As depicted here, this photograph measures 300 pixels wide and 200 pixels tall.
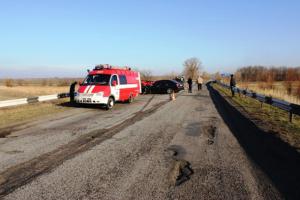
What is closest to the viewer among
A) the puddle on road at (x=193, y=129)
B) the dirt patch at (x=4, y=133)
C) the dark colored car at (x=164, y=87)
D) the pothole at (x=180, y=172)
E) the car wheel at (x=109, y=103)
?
the pothole at (x=180, y=172)

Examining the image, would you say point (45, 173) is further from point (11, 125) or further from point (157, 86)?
point (157, 86)

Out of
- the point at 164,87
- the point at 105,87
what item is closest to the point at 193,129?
the point at 105,87

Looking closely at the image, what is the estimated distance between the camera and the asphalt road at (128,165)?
5590 millimetres

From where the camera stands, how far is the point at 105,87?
20.3 m

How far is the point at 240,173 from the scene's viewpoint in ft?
22.0

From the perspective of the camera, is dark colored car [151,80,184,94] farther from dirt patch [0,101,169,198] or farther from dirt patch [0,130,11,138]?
dirt patch [0,101,169,198]

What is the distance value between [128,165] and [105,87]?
1342cm

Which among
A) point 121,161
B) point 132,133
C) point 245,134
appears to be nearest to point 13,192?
point 121,161

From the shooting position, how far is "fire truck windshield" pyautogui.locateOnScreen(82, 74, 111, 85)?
68.0 ft

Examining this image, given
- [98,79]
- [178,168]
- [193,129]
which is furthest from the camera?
[98,79]

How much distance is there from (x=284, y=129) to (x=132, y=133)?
5.40m

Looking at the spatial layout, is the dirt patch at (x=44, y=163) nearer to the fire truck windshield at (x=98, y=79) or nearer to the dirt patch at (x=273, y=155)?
the dirt patch at (x=273, y=155)

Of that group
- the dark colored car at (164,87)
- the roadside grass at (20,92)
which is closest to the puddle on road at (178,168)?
the roadside grass at (20,92)

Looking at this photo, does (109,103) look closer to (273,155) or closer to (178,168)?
(273,155)
